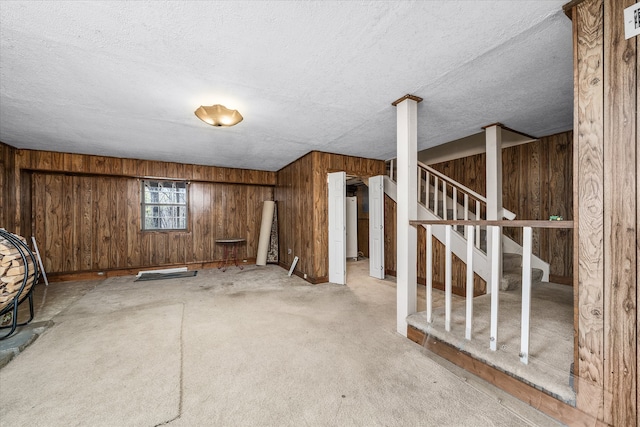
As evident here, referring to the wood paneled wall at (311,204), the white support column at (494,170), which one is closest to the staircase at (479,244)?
the white support column at (494,170)

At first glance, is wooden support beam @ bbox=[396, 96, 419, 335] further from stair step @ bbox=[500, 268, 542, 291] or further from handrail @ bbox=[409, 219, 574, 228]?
stair step @ bbox=[500, 268, 542, 291]

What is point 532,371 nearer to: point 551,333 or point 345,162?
point 551,333

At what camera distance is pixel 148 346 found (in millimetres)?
2148

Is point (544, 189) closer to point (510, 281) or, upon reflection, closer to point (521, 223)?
point (510, 281)

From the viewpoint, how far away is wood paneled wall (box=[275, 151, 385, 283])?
14.0ft

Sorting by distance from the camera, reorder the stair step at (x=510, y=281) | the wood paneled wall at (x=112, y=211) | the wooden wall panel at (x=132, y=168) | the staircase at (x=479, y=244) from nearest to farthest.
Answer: the stair step at (x=510, y=281) < the staircase at (x=479, y=244) < the wooden wall panel at (x=132, y=168) < the wood paneled wall at (x=112, y=211)

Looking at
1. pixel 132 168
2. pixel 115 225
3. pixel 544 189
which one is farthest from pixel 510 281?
pixel 115 225

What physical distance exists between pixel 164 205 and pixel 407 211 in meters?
5.13

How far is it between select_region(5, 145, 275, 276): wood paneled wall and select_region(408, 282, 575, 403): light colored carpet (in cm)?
482

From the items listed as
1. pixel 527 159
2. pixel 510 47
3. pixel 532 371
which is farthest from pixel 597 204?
pixel 527 159

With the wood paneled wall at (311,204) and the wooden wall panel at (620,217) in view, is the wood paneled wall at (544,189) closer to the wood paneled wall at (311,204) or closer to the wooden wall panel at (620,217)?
the wood paneled wall at (311,204)

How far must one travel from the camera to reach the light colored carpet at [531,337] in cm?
145

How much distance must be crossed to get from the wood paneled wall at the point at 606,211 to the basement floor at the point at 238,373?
1.37 ft

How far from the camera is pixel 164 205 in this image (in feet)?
17.6
